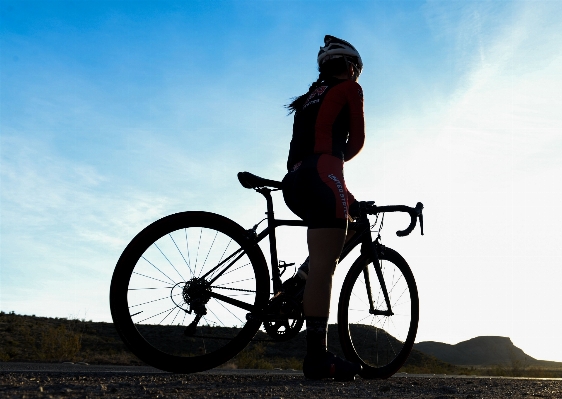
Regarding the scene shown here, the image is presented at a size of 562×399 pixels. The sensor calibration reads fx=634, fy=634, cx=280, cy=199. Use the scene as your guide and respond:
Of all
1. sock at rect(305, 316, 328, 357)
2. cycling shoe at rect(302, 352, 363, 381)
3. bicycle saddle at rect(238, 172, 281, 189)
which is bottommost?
cycling shoe at rect(302, 352, 363, 381)

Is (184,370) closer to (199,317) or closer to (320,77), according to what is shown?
(199,317)

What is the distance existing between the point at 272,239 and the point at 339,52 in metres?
1.57

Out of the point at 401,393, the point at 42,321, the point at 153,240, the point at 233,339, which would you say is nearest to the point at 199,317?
the point at 233,339

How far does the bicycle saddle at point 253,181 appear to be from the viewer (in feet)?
16.0

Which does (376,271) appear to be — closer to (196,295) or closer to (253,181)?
(253,181)

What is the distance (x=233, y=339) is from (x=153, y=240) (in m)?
0.95

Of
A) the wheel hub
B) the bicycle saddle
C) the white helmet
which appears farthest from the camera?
the white helmet

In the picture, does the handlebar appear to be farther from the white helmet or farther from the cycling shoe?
the cycling shoe

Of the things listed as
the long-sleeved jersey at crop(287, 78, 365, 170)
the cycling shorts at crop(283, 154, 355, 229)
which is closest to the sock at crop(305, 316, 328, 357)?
the cycling shorts at crop(283, 154, 355, 229)

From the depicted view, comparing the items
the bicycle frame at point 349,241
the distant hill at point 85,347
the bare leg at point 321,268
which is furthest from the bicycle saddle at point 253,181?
the distant hill at point 85,347

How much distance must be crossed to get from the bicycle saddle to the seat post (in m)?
0.05

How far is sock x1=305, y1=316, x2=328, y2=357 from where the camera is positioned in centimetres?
447

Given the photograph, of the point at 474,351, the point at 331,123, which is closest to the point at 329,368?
the point at 331,123

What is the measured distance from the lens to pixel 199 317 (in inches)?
182
